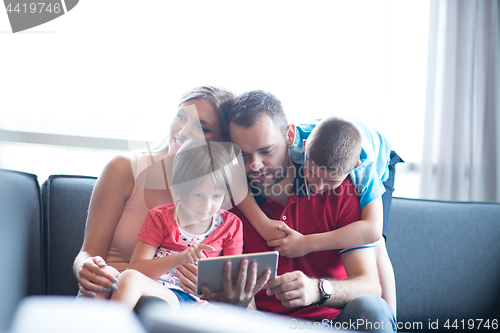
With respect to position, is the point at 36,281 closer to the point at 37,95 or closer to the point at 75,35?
the point at 37,95

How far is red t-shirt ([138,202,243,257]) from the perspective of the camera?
117 cm

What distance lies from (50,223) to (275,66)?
5.25 feet

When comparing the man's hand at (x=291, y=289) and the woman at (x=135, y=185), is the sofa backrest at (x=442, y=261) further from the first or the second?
the woman at (x=135, y=185)

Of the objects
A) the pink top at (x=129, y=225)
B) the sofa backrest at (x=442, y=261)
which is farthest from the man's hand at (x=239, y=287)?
the sofa backrest at (x=442, y=261)

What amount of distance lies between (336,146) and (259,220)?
366 mm

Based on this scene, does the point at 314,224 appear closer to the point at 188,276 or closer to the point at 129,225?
the point at 188,276

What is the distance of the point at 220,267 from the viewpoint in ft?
3.16

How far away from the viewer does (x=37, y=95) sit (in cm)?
210

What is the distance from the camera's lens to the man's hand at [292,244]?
121 cm

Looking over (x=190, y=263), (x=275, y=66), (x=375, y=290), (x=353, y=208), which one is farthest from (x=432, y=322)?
(x=275, y=66)

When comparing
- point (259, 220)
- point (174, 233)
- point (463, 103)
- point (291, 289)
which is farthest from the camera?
point (463, 103)

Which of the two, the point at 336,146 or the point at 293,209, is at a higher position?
the point at 336,146

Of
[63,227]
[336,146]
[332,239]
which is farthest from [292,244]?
[63,227]

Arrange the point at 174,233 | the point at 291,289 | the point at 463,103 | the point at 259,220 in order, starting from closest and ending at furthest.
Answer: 1. the point at 291,289
2. the point at 174,233
3. the point at 259,220
4. the point at 463,103
